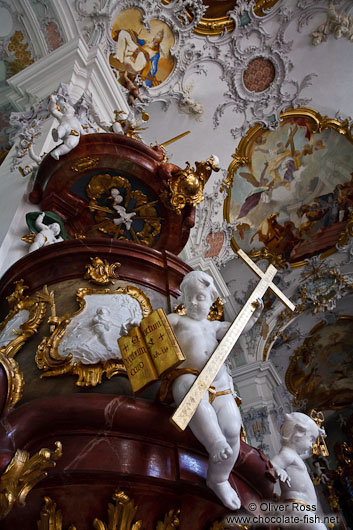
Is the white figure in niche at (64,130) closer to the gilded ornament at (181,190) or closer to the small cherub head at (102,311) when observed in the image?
the gilded ornament at (181,190)

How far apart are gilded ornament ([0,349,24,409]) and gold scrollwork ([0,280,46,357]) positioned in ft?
0.55

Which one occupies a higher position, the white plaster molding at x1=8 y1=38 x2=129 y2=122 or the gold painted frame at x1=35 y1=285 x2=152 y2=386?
the white plaster molding at x1=8 y1=38 x2=129 y2=122

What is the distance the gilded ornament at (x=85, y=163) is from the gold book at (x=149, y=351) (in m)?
2.17

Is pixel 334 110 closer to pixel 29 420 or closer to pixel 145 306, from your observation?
pixel 145 306

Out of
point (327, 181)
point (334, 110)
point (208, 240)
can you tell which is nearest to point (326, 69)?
point (334, 110)

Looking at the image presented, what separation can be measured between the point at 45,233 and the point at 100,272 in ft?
4.08

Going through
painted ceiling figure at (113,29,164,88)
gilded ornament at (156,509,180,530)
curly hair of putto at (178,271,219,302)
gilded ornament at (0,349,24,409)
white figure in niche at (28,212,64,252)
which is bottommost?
gilded ornament at (156,509,180,530)

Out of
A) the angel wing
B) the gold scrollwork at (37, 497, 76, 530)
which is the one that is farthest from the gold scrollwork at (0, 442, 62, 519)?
the angel wing

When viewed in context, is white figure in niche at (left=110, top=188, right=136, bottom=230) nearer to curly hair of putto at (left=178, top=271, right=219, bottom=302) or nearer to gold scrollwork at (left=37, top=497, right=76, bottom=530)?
curly hair of putto at (left=178, top=271, right=219, bottom=302)

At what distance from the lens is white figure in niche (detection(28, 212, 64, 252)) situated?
394 cm

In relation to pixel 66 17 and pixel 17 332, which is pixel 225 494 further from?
pixel 66 17

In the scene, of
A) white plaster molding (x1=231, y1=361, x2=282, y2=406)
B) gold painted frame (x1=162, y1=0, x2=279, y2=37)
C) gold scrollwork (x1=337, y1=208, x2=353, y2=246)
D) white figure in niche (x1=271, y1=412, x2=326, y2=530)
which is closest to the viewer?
white figure in niche (x1=271, y1=412, x2=326, y2=530)

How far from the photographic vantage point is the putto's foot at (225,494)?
1995 millimetres

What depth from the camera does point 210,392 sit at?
226cm
